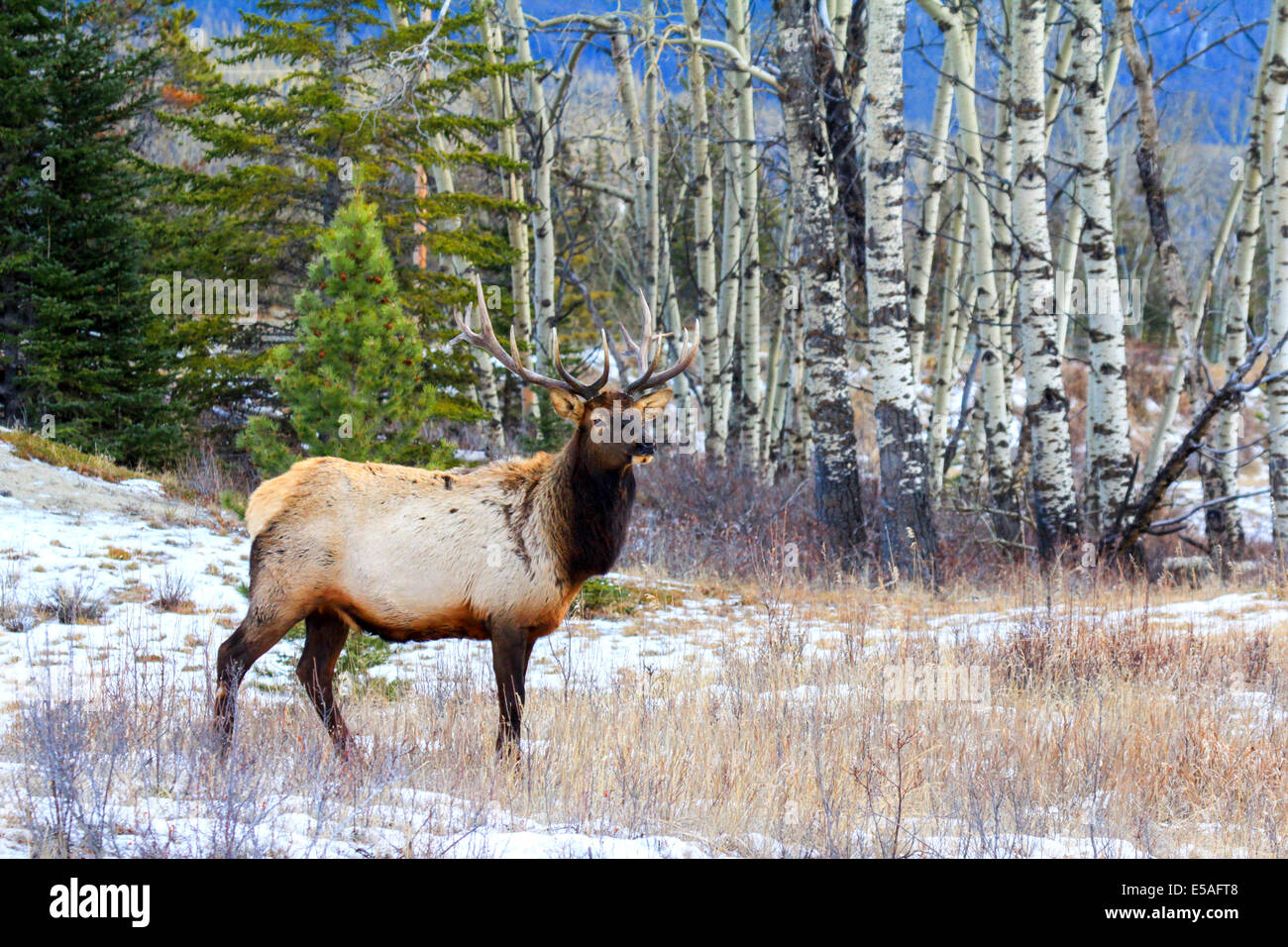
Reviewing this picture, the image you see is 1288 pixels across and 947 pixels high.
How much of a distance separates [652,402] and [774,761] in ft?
6.02

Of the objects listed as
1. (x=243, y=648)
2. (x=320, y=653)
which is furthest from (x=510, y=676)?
(x=243, y=648)

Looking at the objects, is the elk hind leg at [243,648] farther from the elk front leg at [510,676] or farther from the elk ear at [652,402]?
the elk ear at [652,402]

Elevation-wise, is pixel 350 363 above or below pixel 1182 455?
above

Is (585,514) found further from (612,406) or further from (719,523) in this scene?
(719,523)

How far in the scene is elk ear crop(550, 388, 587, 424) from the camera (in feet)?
18.3

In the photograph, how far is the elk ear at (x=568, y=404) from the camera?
557cm

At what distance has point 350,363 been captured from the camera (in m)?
7.50

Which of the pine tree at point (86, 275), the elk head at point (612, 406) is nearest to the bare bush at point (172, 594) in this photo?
the elk head at point (612, 406)

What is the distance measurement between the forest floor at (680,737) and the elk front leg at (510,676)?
15 centimetres

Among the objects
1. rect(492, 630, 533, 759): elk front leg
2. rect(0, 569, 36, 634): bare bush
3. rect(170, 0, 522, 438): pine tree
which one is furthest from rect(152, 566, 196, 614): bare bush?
rect(170, 0, 522, 438): pine tree

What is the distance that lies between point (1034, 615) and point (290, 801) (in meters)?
5.20

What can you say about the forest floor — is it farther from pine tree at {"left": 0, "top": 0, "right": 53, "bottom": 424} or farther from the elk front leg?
pine tree at {"left": 0, "top": 0, "right": 53, "bottom": 424}

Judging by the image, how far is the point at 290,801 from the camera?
12.9ft

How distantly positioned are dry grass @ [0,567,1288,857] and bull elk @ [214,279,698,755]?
35 centimetres
